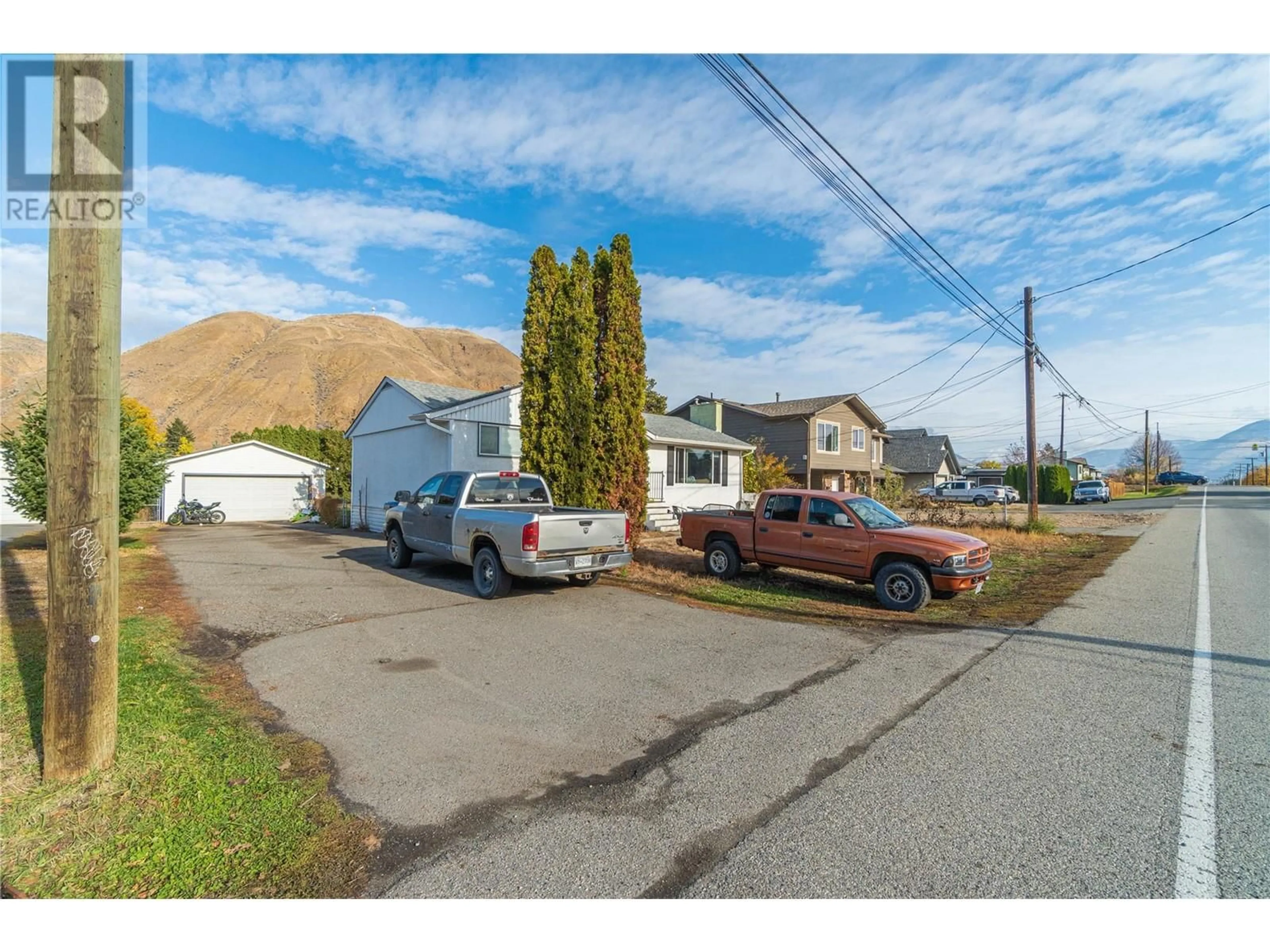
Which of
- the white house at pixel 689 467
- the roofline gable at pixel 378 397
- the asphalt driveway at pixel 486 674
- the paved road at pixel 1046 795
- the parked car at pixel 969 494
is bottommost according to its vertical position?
the asphalt driveway at pixel 486 674

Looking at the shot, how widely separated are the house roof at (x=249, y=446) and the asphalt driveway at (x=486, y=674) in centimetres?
2212

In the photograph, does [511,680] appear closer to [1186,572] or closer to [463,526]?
[463,526]

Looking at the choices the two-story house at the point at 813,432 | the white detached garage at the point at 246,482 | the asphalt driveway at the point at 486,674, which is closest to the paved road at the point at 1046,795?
the asphalt driveway at the point at 486,674

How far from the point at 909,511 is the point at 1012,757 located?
20233mm

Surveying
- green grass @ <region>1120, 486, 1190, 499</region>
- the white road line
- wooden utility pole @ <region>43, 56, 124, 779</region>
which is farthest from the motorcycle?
green grass @ <region>1120, 486, 1190, 499</region>

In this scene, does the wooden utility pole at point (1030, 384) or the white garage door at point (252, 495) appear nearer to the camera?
the wooden utility pole at point (1030, 384)

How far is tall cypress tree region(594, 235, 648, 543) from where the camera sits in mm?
12258

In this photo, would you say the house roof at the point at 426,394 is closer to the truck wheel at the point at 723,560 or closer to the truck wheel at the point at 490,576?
the truck wheel at the point at 490,576

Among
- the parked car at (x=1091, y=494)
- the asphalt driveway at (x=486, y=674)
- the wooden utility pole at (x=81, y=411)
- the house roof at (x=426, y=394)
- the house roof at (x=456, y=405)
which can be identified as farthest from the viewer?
the parked car at (x=1091, y=494)

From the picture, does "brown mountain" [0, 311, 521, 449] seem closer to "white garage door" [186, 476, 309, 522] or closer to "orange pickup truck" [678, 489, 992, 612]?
"white garage door" [186, 476, 309, 522]

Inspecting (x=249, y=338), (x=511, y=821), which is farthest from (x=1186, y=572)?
(x=249, y=338)

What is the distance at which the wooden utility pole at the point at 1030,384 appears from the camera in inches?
763

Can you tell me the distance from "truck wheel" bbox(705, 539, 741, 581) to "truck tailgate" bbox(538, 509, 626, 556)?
6.80ft

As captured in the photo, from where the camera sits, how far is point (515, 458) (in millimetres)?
18469
